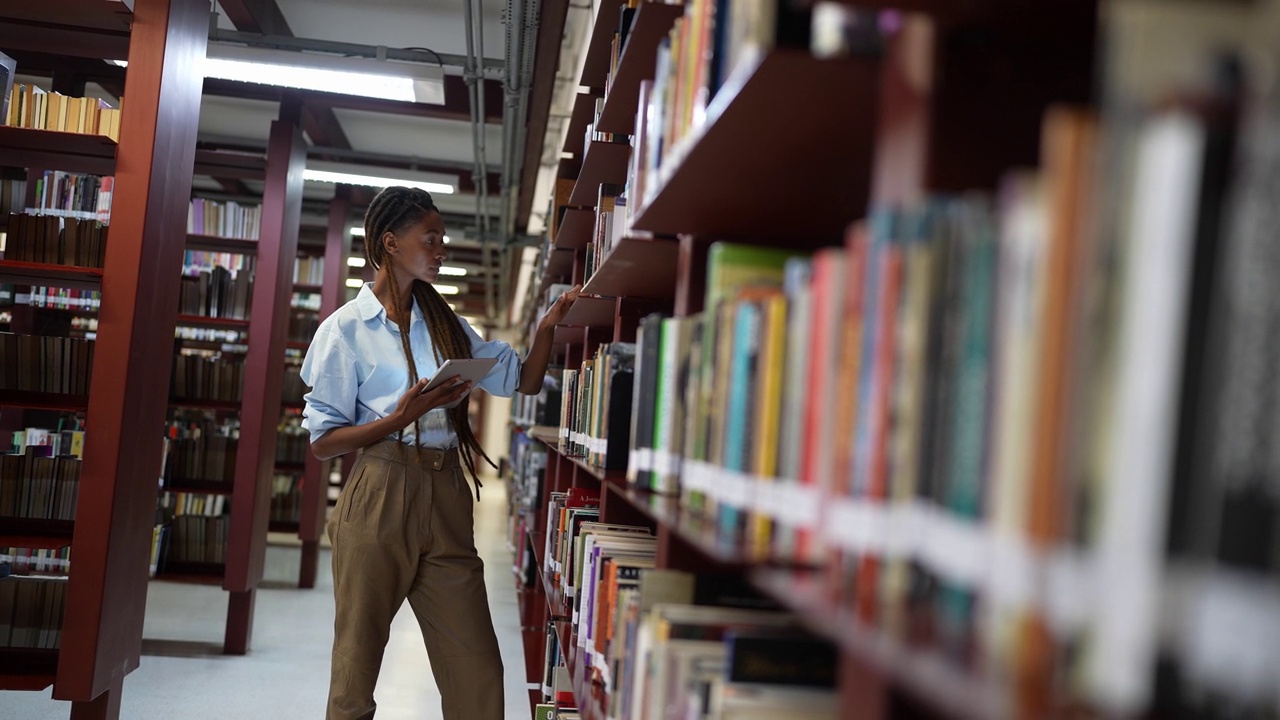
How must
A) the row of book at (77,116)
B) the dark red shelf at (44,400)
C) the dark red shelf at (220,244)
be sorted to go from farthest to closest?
the dark red shelf at (220,244) < the dark red shelf at (44,400) < the row of book at (77,116)

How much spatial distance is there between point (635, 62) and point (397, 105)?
14.3 ft

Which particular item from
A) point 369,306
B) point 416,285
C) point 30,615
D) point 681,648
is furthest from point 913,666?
point 30,615

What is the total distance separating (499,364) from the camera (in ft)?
9.89

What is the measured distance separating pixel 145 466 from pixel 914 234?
9.91 ft

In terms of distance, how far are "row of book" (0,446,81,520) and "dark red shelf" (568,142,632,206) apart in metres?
2.03

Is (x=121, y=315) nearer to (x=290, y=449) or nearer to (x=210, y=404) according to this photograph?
(x=210, y=404)

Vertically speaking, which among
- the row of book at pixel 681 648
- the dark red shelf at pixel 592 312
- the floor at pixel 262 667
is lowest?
the floor at pixel 262 667

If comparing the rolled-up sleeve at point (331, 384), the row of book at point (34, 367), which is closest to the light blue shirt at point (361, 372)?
the rolled-up sleeve at point (331, 384)

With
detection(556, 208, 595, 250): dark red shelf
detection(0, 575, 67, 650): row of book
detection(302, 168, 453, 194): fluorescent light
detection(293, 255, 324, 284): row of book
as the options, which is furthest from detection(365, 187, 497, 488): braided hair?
detection(293, 255, 324, 284): row of book

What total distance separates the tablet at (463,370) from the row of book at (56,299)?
3.36 meters

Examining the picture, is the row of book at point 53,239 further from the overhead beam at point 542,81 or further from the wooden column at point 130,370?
the overhead beam at point 542,81

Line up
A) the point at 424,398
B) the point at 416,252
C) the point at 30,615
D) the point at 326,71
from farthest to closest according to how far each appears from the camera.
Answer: the point at 326,71 < the point at 30,615 < the point at 416,252 < the point at 424,398

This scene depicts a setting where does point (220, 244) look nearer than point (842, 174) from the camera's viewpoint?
No

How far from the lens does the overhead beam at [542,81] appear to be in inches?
151
